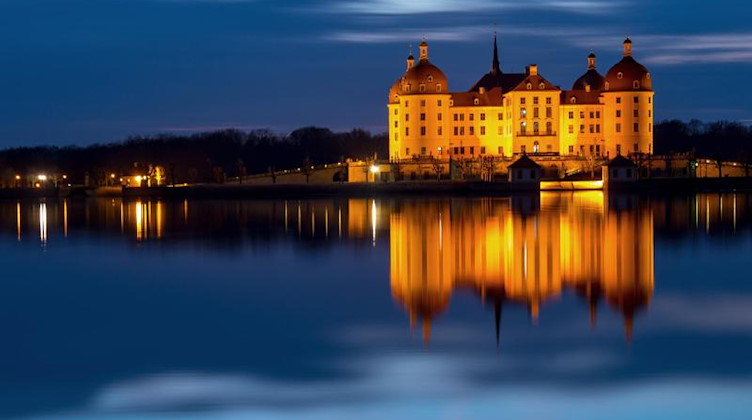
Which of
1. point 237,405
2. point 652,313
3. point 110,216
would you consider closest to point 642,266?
point 652,313

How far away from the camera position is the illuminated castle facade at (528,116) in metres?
64.9

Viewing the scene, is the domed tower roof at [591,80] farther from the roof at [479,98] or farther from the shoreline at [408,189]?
the shoreline at [408,189]

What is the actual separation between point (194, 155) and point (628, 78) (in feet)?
125

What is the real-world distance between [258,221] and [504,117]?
110ft

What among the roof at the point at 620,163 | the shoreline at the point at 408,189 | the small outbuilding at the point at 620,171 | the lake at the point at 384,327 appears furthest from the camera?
the roof at the point at 620,163

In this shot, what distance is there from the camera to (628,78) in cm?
6544

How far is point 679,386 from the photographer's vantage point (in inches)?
404

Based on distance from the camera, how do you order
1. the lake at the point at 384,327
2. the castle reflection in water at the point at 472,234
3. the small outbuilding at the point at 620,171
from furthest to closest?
1. the small outbuilding at the point at 620,171
2. the castle reflection in water at the point at 472,234
3. the lake at the point at 384,327

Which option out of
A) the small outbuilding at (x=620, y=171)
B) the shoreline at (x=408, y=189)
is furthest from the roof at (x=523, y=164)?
the small outbuilding at (x=620, y=171)

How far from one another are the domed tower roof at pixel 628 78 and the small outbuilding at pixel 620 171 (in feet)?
26.7

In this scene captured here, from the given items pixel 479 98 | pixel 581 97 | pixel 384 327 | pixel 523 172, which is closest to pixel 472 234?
pixel 384 327

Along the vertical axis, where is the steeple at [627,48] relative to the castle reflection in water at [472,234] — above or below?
above

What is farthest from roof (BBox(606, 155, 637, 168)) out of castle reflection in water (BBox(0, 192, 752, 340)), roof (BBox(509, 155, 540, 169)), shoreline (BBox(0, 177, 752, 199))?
castle reflection in water (BBox(0, 192, 752, 340))

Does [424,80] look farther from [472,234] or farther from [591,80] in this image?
[472,234]
